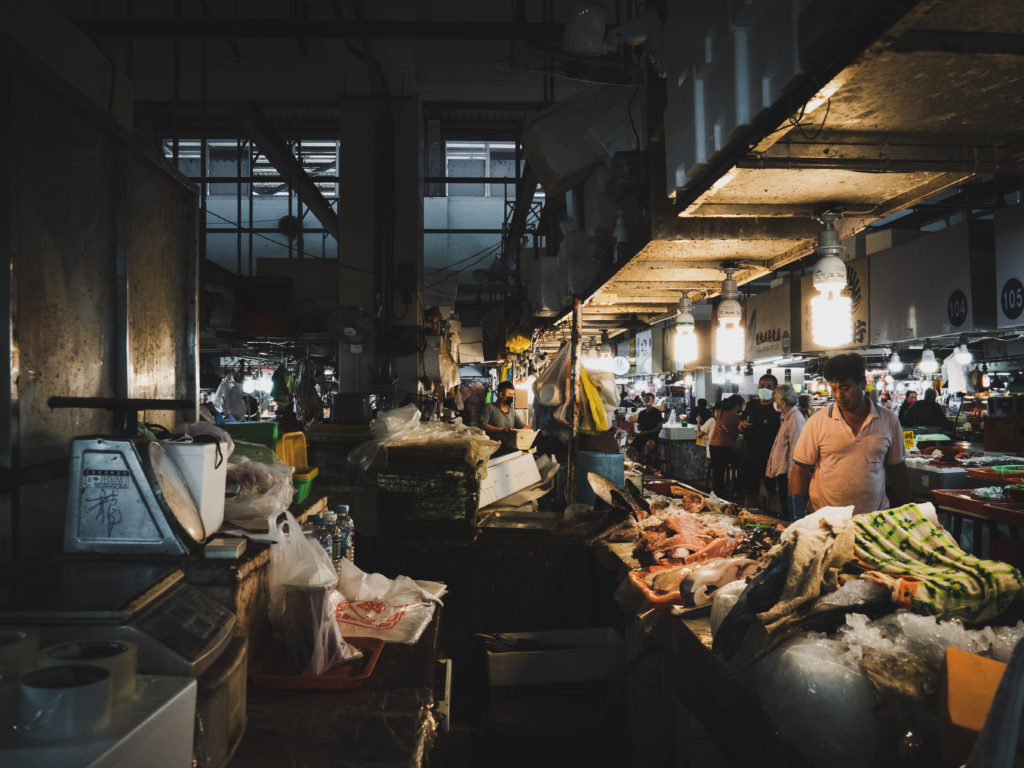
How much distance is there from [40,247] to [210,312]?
243 inches

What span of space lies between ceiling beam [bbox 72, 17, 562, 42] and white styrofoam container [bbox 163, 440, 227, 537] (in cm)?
450

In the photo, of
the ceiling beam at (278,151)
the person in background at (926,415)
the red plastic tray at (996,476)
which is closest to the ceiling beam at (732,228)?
the red plastic tray at (996,476)

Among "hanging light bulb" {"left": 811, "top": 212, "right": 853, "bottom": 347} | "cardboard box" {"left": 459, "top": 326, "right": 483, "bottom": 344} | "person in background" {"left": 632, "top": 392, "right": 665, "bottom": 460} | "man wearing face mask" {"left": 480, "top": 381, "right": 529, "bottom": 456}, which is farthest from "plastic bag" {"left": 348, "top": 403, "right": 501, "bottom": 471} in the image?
"cardboard box" {"left": 459, "top": 326, "right": 483, "bottom": 344}

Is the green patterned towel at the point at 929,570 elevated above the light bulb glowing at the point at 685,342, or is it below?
below

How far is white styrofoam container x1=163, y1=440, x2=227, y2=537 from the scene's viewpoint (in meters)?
2.18

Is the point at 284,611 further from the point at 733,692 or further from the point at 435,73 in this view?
the point at 435,73

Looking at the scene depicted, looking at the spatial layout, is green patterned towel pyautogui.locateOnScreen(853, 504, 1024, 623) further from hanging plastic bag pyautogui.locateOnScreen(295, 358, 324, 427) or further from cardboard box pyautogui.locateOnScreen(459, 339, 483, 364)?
cardboard box pyautogui.locateOnScreen(459, 339, 483, 364)

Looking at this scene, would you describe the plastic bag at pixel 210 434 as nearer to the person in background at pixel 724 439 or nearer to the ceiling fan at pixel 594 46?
the ceiling fan at pixel 594 46

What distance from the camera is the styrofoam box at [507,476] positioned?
541 cm

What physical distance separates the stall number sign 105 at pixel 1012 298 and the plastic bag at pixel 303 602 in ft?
24.0

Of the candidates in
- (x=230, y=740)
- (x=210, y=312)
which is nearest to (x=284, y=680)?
(x=230, y=740)

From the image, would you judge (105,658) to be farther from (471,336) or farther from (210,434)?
(471,336)

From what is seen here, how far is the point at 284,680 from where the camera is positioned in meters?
2.13

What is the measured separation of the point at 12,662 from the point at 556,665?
3240mm
